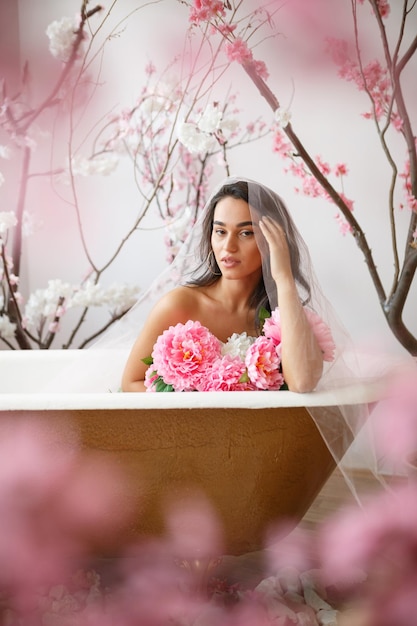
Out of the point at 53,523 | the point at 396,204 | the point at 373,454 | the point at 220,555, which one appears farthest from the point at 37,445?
the point at 396,204

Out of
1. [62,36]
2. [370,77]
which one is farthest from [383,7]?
[62,36]

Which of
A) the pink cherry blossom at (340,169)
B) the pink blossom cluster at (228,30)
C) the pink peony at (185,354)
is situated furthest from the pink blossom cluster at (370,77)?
the pink peony at (185,354)

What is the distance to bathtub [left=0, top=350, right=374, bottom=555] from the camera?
1564 millimetres

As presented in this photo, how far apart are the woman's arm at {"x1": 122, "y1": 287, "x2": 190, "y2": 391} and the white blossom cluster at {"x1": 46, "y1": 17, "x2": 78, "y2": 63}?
1.47 m

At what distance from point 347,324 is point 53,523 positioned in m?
1.55

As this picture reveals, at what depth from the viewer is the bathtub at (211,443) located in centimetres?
156

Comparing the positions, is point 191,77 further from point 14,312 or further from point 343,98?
point 14,312

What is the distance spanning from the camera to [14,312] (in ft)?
10.0

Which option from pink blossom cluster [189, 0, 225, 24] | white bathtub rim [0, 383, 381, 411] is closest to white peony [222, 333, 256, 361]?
white bathtub rim [0, 383, 381, 411]

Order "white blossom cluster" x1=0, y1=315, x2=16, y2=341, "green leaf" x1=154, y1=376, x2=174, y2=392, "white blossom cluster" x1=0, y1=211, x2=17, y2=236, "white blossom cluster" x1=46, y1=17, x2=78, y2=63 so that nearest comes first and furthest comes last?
"green leaf" x1=154, y1=376, x2=174, y2=392
"white blossom cluster" x1=0, y1=211, x2=17, y2=236
"white blossom cluster" x1=46, y1=17, x2=78, y2=63
"white blossom cluster" x1=0, y1=315, x2=16, y2=341

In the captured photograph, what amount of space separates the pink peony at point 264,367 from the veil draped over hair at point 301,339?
103mm

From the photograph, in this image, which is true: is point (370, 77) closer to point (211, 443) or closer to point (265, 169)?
point (265, 169)

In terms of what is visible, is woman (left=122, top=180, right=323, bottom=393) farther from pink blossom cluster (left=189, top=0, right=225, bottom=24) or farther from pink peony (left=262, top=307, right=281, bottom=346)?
pink blossom cluster (left=189, top=0, right=225, bottom=24)

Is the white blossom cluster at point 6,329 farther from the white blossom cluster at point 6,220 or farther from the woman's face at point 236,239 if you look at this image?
the woman's face at point 236,239
